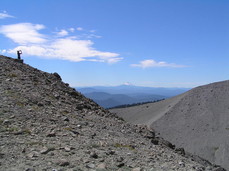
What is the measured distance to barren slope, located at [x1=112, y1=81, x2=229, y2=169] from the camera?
213 feet

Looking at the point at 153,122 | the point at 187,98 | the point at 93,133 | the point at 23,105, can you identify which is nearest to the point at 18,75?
the point at 23,105

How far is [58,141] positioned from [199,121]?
76.8 meters

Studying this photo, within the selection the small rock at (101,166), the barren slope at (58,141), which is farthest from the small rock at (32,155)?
the small rock at (101,166)

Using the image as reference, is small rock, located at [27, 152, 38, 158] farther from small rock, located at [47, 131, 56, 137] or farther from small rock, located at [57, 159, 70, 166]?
small rock, located at [47, 131, 56, 137]

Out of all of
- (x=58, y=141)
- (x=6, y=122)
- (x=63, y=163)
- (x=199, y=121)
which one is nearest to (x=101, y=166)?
(x=63, y=163)

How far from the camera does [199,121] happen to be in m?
79.5

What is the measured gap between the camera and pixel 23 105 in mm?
13047

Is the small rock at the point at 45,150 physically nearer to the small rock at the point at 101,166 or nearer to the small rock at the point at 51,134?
the small rock at the point at 51,134

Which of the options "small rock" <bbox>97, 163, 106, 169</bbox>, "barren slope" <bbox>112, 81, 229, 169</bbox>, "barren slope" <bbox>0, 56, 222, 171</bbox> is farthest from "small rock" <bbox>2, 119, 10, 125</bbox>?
"barren slope" <bbox>112, 81, 229, 169</bbox>

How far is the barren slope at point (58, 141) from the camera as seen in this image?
8008mm

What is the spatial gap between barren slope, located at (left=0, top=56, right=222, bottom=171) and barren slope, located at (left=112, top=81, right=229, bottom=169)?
173 feet

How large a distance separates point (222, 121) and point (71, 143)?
76597mm

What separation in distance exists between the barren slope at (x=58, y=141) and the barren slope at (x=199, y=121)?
52713 mm

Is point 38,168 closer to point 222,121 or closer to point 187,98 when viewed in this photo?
point 222,121
